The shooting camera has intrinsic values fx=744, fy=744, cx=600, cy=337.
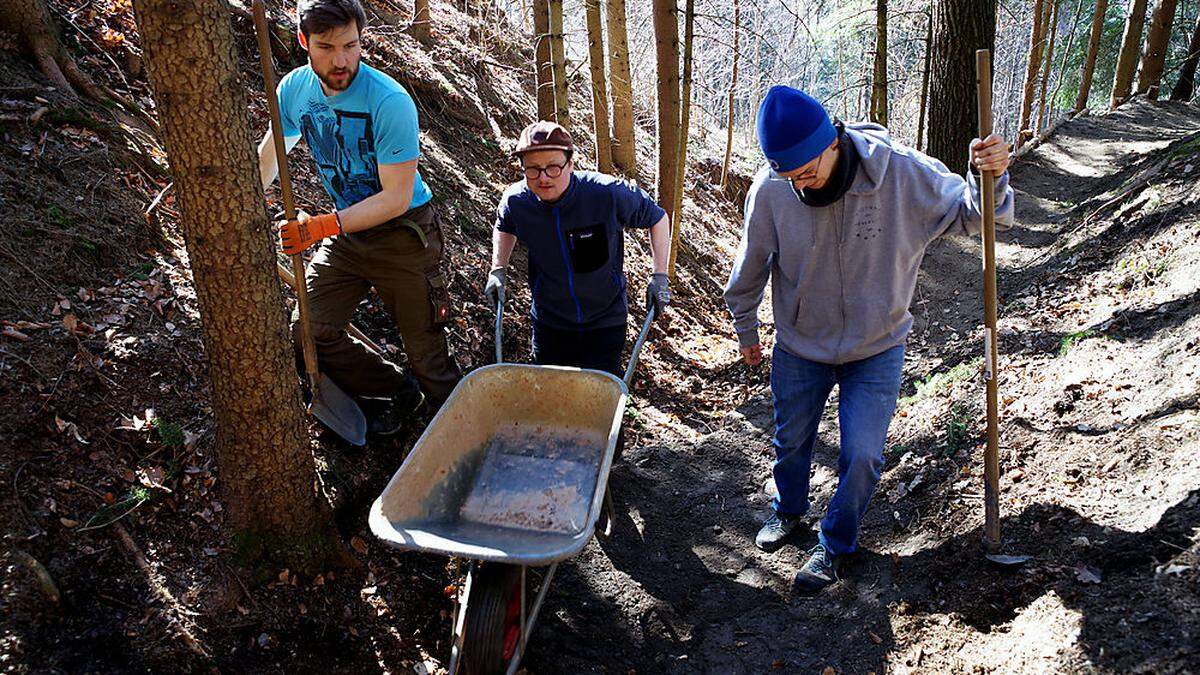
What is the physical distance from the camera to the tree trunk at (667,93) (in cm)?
658

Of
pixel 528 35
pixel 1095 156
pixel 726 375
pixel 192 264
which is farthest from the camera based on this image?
pixel 528 35

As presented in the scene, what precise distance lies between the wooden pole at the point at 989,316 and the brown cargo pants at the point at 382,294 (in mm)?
2462

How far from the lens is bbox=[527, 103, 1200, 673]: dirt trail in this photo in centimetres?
268

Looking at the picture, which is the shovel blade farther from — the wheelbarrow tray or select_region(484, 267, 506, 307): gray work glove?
select_region(484, 267, 506, 307): gray work glove

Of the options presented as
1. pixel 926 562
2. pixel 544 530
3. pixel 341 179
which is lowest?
pixel 926 562

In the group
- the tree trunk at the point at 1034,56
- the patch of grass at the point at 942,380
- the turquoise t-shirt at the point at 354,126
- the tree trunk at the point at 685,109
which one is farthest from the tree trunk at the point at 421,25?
the tree trunk at the point at 1034,56

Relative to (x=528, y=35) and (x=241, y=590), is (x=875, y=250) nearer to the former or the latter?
(x=241, y=590)

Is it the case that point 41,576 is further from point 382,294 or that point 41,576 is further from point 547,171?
point 547,171

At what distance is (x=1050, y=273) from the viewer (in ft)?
19.4

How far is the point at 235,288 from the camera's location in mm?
2738

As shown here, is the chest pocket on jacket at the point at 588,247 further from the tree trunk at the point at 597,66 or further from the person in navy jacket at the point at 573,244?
the tree trunk at the point at 597,66

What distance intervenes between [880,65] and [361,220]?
9461 mm

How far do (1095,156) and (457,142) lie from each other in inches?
394

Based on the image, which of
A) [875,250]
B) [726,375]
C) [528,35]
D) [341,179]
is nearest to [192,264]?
[341,179]
